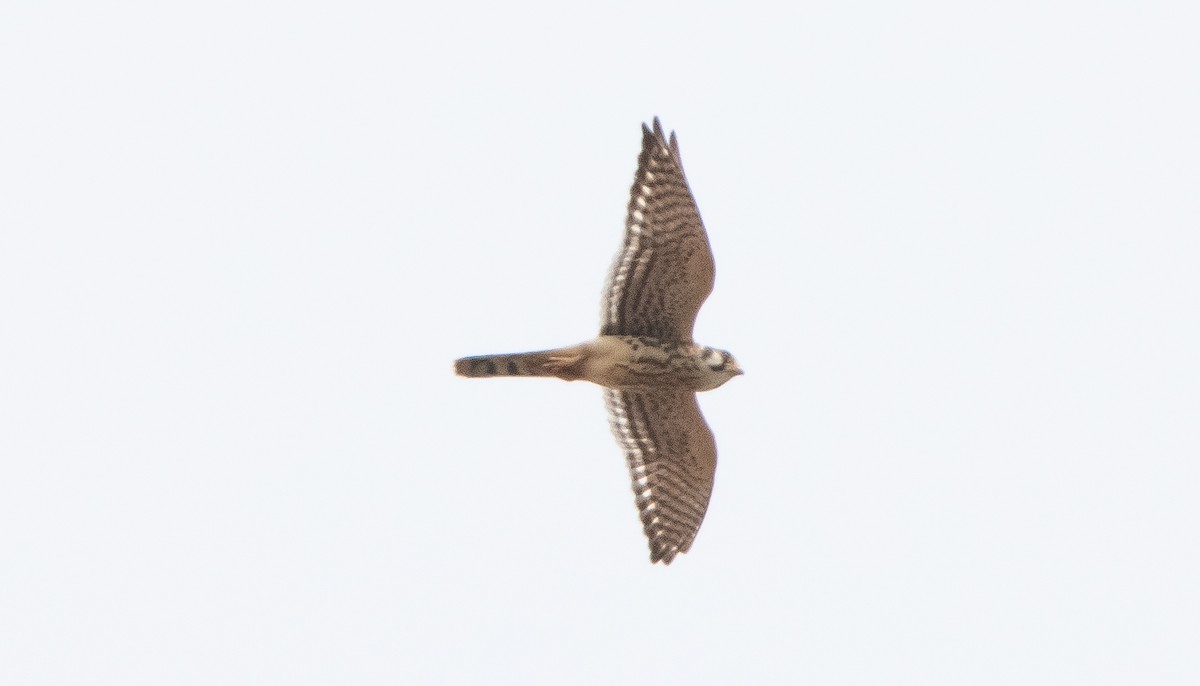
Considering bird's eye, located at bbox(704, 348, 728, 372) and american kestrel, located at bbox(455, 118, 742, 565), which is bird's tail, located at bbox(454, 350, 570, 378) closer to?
american kestrel, located at bbox(455, 118, 742, 565)

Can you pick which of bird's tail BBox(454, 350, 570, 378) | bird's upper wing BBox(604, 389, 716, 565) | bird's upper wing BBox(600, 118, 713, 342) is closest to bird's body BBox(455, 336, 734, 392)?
bird's tail BBox(454, 350, 570, 378)

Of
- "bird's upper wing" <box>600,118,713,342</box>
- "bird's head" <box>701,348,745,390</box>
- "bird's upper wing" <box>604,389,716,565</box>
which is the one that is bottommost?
"bird's upper wing" <box>604,389,716,565</box>

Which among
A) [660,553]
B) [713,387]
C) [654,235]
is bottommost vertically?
[660,553]

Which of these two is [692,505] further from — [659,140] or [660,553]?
[659,140]


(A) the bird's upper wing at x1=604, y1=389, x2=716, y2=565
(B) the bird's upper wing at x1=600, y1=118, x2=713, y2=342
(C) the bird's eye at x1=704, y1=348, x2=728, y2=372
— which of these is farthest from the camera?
(A) the bird's upper wing at x1=604, y1=389, x2=716, y2=565

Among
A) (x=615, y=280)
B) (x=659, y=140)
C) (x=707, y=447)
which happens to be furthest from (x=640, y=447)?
(x=659, y=140)

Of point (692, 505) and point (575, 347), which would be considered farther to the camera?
point (692, 505)

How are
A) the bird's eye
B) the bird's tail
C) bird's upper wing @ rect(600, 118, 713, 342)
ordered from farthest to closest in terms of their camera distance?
the bird's eye < the bird's tail < bird's upper wing @ rect(600, 118, 713, 342)

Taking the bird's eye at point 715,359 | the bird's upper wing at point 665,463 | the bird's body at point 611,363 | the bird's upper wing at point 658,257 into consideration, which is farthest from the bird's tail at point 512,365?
the bird's eye at point 715,359

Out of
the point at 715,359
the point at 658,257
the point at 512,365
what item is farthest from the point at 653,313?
the point at 512,365
